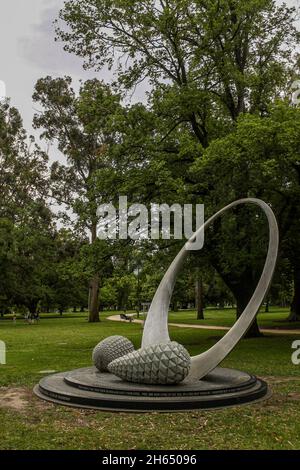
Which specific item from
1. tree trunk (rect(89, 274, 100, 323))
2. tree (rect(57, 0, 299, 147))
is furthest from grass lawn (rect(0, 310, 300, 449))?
tree trunk (rect(89, 274, 100, 323))

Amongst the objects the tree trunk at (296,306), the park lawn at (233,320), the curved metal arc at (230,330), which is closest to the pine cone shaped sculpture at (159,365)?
the curved metal arc at (230,330)

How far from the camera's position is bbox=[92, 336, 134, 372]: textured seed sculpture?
11.2m

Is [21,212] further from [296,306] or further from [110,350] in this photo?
[110,350]

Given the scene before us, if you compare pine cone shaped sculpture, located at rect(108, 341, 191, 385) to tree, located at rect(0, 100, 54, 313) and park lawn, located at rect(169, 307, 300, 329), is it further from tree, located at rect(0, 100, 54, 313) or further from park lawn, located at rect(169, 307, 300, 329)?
tree, located at rect(0, 100, 54, 313)

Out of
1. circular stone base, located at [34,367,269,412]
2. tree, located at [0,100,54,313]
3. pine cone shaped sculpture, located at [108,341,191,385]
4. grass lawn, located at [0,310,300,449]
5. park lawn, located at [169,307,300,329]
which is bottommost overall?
park lawn, located at [169,307,300,329]

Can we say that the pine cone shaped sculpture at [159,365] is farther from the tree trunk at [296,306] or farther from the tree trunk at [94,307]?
the tree trunk at [94,307]

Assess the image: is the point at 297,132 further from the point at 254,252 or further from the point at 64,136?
the point at 64,136

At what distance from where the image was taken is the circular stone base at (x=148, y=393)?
8742 millimetres

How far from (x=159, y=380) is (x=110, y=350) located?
75.8 inches

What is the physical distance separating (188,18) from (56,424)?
1759 centimetres

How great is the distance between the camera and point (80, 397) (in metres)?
9.06

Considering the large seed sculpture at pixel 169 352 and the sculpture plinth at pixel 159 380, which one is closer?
the sculpture plinth at pixel 159 380

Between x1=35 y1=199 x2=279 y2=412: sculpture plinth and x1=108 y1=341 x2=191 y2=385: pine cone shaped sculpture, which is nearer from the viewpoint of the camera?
x1=35 y1=199 x2=279 y2=412: sculpture plinth

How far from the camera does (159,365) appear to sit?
945cm
